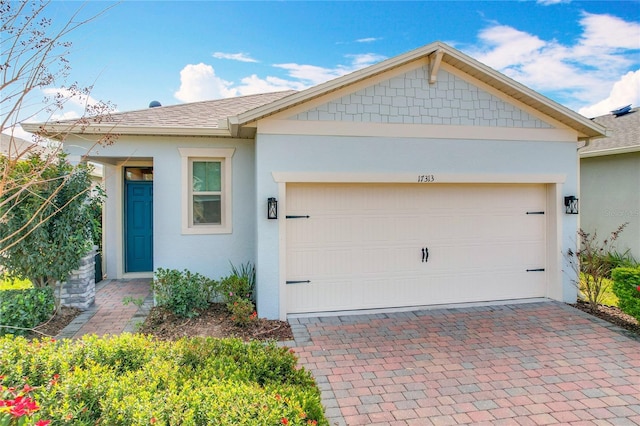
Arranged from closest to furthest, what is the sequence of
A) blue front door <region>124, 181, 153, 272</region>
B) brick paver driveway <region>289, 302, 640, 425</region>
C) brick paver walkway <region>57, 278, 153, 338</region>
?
brick paver driveway <region>289, 302, 640, 425</region>, brick paver walkway <region>57, 278, 153, 338</region>, blue front door <region>124, 181, 153, 272</region>

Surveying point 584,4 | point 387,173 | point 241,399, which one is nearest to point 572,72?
point 584,4

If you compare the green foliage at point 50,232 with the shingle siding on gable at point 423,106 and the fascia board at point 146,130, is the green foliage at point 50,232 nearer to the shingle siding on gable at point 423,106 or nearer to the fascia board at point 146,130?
the fascia board at point 146,130

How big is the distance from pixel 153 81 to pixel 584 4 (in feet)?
34.2

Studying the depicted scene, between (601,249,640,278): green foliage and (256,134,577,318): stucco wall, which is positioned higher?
(256,134,577,318): stucco wall

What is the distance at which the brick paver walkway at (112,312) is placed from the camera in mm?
5844

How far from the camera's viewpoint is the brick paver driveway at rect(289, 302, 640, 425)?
376 cm

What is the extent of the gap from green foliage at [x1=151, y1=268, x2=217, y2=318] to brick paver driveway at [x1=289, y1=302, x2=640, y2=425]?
1678mm

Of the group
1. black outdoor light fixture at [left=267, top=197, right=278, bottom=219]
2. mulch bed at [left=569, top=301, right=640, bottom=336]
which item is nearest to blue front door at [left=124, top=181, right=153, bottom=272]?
black outdoor light fixture at [left=267, top=197, right=278, bottom=219]

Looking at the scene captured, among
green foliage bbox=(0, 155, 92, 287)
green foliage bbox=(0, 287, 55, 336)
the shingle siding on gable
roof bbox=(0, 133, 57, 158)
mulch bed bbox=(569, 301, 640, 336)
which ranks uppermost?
the shingle siding on gable

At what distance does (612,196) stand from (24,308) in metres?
14.1

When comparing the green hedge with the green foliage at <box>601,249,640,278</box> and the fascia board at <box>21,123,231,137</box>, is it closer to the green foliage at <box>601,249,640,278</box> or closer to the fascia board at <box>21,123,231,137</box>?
the fascia board at <box>21,123,231,137</box>

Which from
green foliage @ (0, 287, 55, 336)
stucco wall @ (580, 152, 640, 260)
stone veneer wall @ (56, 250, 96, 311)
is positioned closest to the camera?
green foliage @ (0, 287, 55, 336)

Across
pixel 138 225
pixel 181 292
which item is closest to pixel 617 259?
pixel 181 292

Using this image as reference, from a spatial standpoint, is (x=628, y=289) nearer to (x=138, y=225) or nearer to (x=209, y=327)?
(x=209, y=327)
